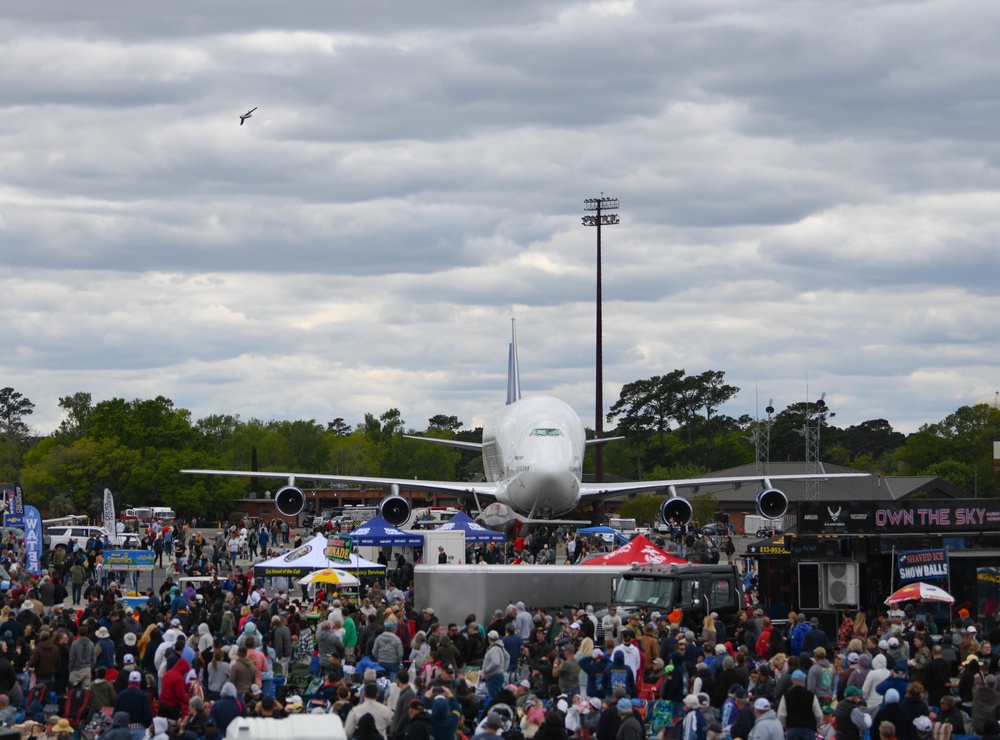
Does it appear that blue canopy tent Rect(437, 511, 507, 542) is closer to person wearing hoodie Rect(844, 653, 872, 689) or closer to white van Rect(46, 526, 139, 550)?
white van Rect(46, 526, 139, 550)

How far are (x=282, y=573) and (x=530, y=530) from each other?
2192cm

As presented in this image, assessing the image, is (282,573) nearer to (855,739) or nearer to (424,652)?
(424,652)

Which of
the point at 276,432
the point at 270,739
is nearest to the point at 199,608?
the point at 270,739

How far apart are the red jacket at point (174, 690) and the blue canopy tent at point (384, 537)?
1758cm


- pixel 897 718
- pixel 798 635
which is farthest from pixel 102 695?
pixel 798 635

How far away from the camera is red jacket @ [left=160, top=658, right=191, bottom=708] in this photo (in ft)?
49.9

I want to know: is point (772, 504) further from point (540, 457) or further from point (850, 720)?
point (850, 720)

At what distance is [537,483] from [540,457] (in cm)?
85

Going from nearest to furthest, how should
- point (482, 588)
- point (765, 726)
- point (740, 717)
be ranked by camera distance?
point (765, 726) < point (740, 717) < point (482, 588)

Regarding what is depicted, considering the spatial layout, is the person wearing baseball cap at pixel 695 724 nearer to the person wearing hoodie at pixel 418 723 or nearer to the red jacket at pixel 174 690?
the person wearing hoodie at pixel 418 723

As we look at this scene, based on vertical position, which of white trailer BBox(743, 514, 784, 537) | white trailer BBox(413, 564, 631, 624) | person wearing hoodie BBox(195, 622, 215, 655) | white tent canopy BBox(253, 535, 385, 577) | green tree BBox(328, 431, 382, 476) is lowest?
person wearing hoodie BBox(195, 622, 215, 655)

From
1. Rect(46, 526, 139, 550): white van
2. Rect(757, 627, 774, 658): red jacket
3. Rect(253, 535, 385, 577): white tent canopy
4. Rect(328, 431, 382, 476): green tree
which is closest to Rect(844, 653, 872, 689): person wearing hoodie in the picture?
Rect(757, 627, 774, 658): red jacket

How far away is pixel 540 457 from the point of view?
45562 millimetres

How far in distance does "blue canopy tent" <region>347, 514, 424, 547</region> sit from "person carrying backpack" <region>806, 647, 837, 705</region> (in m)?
18.1
